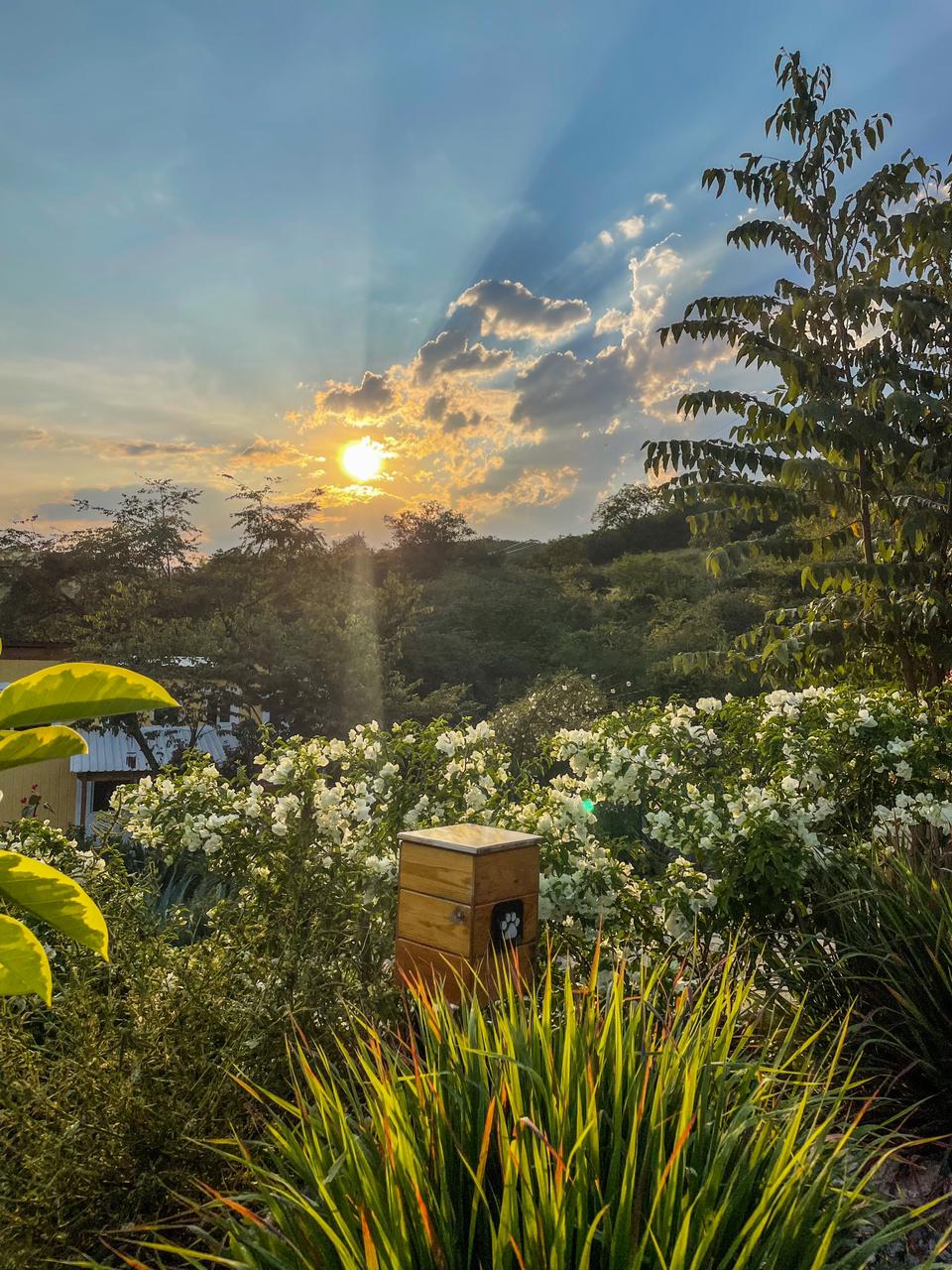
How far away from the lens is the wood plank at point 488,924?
2.94 m

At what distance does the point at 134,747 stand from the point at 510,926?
12.9 metres

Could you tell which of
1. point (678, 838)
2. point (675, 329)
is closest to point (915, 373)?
point (675, 329)

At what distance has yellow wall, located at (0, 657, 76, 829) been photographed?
14023mm

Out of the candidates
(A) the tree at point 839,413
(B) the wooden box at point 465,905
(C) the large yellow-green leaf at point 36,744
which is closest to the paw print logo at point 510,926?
(B) the wooden box at point 465,905

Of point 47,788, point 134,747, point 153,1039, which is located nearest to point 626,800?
point 153,1039

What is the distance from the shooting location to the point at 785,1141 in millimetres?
1688

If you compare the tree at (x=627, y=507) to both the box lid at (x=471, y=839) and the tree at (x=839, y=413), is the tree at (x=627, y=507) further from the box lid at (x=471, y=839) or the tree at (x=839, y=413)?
the box lid at (x=471, y=839)

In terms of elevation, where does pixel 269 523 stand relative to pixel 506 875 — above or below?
above

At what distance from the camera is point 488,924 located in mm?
2992

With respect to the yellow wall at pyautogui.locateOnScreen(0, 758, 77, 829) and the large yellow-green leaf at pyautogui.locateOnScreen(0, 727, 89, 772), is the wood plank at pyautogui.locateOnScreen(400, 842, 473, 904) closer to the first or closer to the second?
the large yellow-green leaf at pyautogui.locateOnScreen(0, 727, 89, 772)

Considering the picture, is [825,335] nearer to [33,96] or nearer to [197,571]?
[33,96]

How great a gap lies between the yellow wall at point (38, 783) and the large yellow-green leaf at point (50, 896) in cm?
1387

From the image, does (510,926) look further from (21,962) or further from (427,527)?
(427,527)

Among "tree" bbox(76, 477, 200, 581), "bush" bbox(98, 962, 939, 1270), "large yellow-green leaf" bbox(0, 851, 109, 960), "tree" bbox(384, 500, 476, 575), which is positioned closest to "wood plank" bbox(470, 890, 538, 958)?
"bush" bbox(98, 962, 939, 1270)
